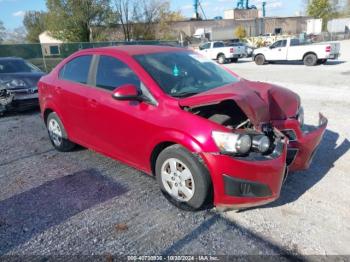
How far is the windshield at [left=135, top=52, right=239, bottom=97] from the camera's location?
384cm

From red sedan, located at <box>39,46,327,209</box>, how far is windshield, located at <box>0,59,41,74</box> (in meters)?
5.39

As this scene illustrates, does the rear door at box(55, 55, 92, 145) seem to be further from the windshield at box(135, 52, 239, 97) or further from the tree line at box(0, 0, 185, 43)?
the tree line at box(0, 0, 185, 43)

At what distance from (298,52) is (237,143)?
1788 centimetres

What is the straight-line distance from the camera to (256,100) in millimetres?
3352

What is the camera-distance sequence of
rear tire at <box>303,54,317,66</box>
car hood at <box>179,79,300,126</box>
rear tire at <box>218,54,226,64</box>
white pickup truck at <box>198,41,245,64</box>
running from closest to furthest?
car hood at <box>179,79,300,126</box>
rear tire at <box>303,54,317,66</box>
white pickup truck at <box>198,41,245,64</box>
rear tire at <box>218,54,226,64</box>

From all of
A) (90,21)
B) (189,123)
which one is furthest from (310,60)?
(90,21)

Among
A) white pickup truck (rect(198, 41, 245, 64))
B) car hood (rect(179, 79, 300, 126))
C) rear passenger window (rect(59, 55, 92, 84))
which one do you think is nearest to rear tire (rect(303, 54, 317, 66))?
white pickup truck (rect(198, 41, 245, 64))

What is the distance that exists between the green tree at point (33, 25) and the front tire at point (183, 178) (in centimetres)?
7051

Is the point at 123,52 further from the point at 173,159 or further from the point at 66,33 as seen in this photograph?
the point at 66,33

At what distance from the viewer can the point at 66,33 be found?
44.6 metres

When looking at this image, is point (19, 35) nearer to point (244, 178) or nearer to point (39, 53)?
point (39, 53)

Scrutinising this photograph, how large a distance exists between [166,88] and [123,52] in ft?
3.01

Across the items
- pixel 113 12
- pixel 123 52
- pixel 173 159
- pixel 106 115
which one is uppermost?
pixel 113 12

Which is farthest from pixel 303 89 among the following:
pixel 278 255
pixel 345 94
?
pixel 278 255
